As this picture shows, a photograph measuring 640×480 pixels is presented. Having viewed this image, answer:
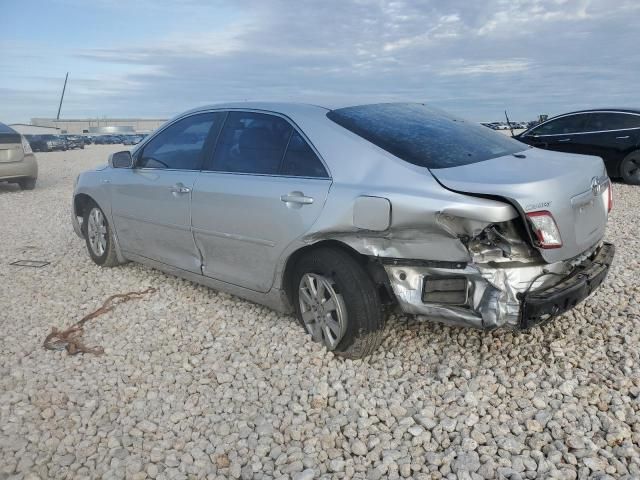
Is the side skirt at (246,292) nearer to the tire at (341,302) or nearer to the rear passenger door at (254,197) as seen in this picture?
the rear passenger door at (254,197)

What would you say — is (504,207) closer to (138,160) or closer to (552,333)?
(552,333)

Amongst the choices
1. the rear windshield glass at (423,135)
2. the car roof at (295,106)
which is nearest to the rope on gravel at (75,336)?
the car roof at (295,106)

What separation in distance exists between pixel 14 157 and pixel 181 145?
28.3ft

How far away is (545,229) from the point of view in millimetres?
2734

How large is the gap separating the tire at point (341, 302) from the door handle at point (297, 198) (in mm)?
314

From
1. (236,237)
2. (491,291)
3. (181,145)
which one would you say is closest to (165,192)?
(181,145)

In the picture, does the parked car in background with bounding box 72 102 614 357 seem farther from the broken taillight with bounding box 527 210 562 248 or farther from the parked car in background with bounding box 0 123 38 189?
the parked car in background with bounding box 0 123 38 189

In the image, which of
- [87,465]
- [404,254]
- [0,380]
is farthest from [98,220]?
[404,254]

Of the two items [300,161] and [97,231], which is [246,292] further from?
[97,231]

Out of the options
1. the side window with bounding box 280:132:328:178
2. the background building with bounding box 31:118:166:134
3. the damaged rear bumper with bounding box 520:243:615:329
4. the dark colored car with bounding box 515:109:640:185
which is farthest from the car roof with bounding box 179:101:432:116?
the background building with bounding box 31:118:166:134

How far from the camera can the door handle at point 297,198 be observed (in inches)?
129

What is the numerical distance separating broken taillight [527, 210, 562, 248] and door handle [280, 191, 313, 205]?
128 centimetres

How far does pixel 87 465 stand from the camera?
2.54m

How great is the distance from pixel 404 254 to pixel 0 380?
2.61 m
